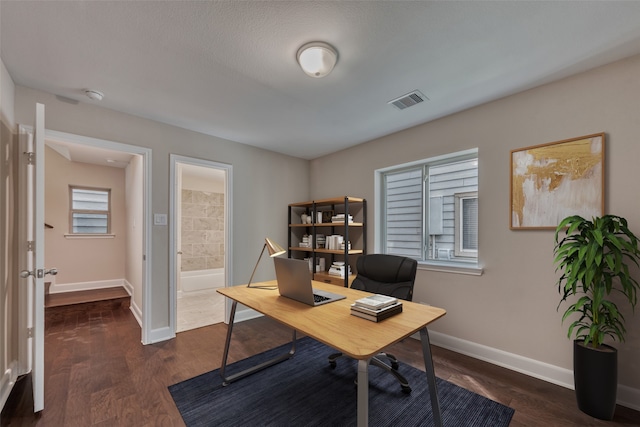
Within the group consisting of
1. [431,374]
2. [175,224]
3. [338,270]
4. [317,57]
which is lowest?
[431,374]

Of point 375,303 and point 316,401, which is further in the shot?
point 316,401

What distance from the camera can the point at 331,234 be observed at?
4.04 metres

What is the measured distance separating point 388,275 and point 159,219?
8.31ft

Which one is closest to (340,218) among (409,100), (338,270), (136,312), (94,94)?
(338,270)

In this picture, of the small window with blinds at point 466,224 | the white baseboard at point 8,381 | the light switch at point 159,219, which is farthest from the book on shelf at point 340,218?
the white baseboard at point 8,381

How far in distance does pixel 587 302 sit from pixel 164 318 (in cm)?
391

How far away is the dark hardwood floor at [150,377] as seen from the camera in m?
1.73

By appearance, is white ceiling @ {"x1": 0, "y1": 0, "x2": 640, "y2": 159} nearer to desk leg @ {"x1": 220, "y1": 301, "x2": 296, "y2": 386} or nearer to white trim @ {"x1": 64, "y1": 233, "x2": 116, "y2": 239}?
desk leg @ {"x1": 220, "y1": 301, "x2": 296, "y2": 386}

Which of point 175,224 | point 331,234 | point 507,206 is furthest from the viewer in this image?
point 331,234

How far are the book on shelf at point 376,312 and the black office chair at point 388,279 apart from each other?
1.79ft

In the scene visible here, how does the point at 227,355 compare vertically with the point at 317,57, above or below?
below

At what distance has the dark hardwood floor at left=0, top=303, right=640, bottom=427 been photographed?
1729 millimetres

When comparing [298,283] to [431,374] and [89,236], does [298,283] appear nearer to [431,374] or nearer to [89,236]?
[431,374]

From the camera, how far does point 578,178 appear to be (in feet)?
6.66
